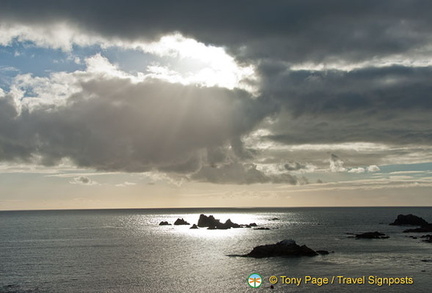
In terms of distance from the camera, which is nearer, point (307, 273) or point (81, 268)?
point (307, 273)

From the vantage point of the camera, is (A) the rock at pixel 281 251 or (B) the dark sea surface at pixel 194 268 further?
(A) the rock at pixel 281 251

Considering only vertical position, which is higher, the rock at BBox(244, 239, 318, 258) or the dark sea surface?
the rock at BBox(244, 239, 318, 258)

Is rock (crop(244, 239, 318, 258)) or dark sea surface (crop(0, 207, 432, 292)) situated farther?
rock (crop(244, 239, 318, 258))

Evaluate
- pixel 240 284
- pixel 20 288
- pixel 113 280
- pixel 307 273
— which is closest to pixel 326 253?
pixel 307 273

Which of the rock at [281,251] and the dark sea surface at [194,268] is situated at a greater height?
the rock at [281,251]

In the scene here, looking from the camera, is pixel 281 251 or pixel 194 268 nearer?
pixel 194 268

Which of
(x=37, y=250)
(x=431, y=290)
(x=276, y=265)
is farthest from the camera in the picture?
(x=37, y=250)

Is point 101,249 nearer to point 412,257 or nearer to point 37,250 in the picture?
point 37,250

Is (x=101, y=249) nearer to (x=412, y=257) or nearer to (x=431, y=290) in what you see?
(x=412, y=257)

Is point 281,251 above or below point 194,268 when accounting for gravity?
above

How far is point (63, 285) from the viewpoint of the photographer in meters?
80.1

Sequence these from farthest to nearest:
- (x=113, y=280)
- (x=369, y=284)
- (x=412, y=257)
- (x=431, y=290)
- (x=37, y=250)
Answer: (x=37, y=250) → (x=412, y=257) → (x=113, y=280) → (x=369, y=284) → (x=431, y=290)

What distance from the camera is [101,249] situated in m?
141

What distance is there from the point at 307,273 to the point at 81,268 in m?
51.6
